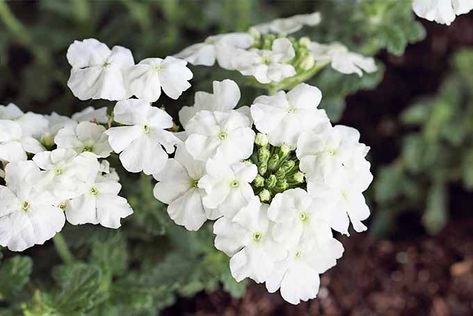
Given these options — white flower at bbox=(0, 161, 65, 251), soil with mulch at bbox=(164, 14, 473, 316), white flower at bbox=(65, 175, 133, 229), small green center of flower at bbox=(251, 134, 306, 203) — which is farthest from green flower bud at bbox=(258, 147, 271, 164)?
soil with mulch at bbox=(164, 14, 473, 316)

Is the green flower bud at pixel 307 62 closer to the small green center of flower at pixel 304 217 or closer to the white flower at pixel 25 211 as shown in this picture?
the small green center of flower at pixel 304 217

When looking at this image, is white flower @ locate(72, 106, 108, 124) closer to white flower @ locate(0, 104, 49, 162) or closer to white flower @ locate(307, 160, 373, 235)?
white flower @ locate(0, 104, 49, 162)

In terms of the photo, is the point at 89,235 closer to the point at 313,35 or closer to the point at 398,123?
the point at 313,35

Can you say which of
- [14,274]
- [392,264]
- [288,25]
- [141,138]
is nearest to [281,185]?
[141,138]

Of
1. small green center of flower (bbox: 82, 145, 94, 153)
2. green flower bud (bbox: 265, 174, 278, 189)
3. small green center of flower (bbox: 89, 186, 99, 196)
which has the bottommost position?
small green center of flower (bbox: 89, 186, 99, 196)

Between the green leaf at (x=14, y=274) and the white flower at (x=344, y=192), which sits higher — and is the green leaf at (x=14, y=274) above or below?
below

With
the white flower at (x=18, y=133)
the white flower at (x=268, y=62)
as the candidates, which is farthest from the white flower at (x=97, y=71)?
the white flower at (x=268, y=62)

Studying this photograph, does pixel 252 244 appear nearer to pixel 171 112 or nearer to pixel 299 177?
pixel 299 177
